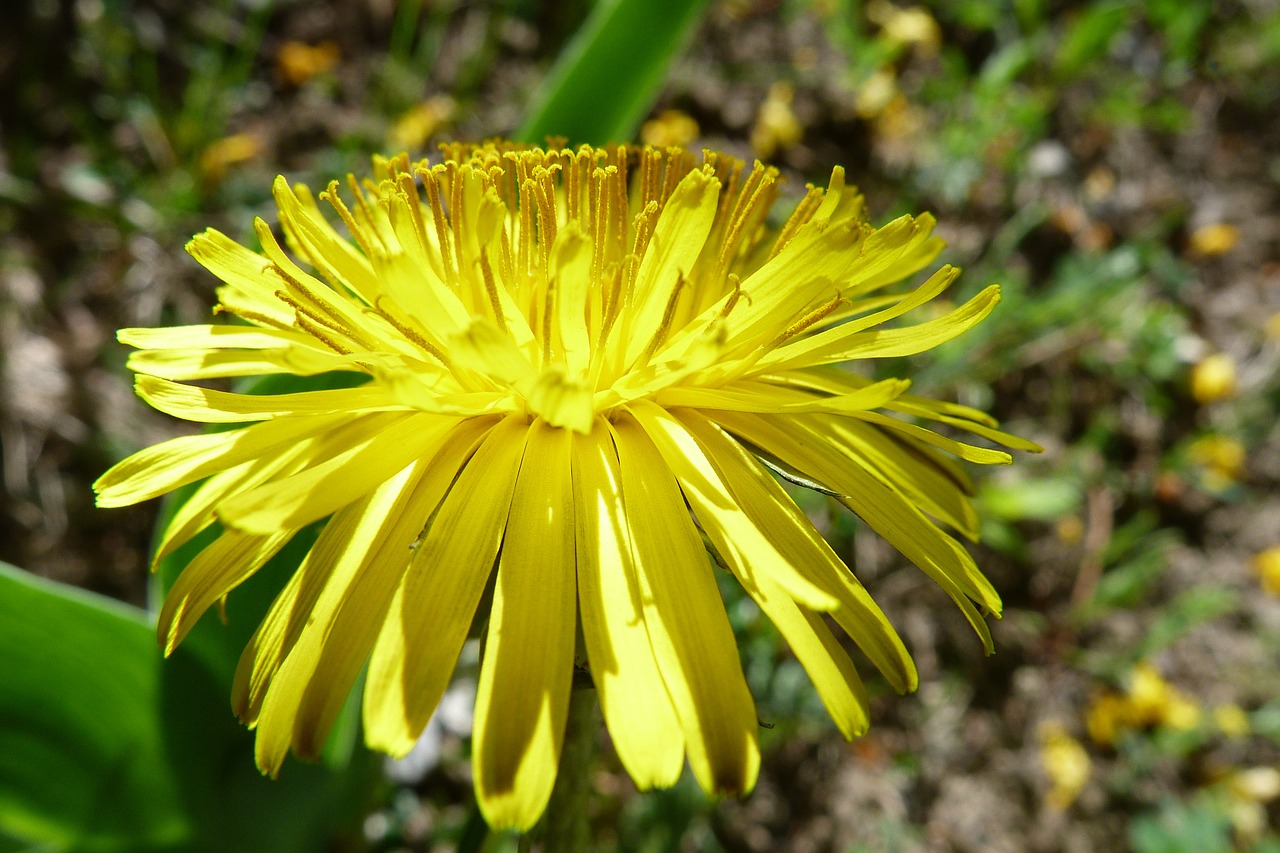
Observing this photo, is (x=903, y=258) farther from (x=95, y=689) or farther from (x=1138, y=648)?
(x=1138, y=648)

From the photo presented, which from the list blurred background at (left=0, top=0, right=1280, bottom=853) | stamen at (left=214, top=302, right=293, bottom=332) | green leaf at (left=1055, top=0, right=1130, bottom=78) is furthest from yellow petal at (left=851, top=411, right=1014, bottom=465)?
green leaf at (left=1055, top=0, right=1130, bottom=78)

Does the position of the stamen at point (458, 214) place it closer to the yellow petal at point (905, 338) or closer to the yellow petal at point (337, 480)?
the yellow petal at point (337, 480)

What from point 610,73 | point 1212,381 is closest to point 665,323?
point 610,73

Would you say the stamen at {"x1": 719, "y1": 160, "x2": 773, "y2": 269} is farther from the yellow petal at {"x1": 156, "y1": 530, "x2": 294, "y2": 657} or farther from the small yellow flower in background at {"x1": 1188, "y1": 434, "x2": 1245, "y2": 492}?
the small yellow flower in background at {"x1": 1188, "y1": 434, "x2": 1245, "y2": 492}

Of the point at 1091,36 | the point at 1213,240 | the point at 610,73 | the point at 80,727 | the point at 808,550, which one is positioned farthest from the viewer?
the point at 1213,240

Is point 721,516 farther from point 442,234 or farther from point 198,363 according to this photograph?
point 198,363

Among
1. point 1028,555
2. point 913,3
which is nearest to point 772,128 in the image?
point 913,3

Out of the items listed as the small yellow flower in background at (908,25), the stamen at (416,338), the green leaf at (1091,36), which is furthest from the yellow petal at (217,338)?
the green leaf at (1091,36)
